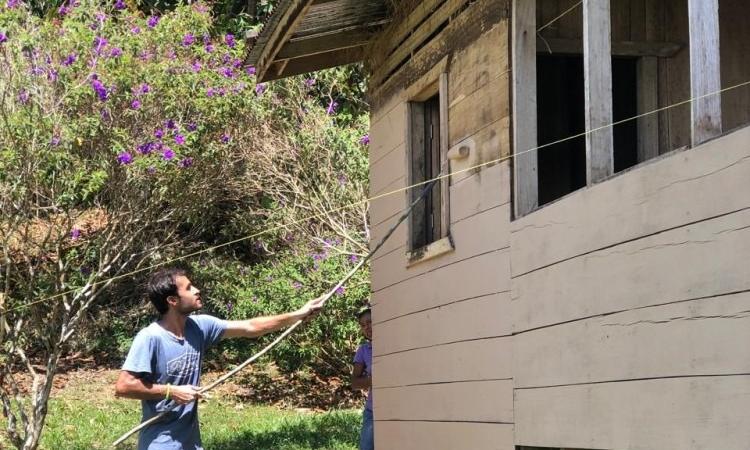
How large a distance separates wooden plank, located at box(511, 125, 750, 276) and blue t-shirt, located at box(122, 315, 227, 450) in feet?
6.28

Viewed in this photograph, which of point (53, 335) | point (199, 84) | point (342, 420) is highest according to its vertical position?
point (199, 84)

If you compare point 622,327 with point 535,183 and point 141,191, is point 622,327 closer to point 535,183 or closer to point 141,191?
point 535,183

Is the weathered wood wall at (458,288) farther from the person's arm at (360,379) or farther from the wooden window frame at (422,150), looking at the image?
the person's arm at (360,379)

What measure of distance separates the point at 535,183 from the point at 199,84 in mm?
8184

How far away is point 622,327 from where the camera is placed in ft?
14.1

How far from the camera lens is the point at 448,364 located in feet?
21.1

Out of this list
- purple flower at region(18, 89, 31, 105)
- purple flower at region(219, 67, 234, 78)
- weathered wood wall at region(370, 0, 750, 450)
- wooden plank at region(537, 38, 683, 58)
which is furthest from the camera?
purple flower at region(219, 67, 234, 78)

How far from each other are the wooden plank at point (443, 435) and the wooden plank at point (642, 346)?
43 centimetres

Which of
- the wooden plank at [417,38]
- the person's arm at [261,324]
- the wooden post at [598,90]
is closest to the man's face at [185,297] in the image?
the person's arm at [261,324]

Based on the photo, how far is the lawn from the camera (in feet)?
42.6

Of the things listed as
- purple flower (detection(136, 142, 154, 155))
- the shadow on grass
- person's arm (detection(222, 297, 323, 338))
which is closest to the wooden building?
person's arm (detection(222, 297, 323, 338))

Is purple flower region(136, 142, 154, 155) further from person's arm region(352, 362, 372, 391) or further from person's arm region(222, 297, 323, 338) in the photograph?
person's arm region(222, 297, 323, 338)

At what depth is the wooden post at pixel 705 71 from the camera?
12.4 ft

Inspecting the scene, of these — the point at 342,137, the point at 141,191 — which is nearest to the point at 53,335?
the point at 141,191
